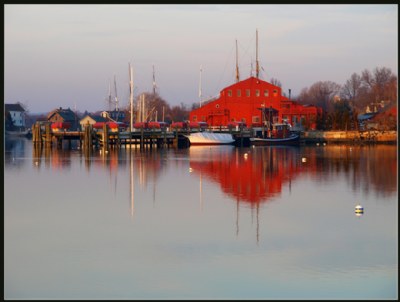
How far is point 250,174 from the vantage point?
4775cm

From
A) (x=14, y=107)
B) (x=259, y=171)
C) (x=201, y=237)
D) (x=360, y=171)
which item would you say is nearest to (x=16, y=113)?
(x=14, y=107)

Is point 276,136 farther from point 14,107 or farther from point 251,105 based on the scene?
point 14,107

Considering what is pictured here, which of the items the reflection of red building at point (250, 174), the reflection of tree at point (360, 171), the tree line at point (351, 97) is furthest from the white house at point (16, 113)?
the reflection of tree at point (360, 171)

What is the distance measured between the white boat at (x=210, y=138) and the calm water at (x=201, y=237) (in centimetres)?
5230

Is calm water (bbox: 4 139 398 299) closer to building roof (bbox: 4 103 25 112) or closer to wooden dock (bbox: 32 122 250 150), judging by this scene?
wooden dock (bbox: 32 122 250 150)

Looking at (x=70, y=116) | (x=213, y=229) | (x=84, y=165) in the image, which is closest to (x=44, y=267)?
(x=213, y=229)

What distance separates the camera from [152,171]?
5084 centimetres

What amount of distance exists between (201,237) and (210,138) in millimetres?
74222

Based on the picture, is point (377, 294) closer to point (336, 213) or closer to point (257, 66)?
point (336, 213)

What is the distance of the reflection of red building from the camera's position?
3728 centimetres

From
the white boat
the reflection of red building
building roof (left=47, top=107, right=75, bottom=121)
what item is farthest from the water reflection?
building roof (left=47, top=107, right=75, bottom=121)

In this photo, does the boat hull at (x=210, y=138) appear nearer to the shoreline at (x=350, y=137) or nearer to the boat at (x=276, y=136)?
the boat at (x=276, y=136)

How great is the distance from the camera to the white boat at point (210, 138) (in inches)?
3878

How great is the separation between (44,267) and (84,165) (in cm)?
3714
